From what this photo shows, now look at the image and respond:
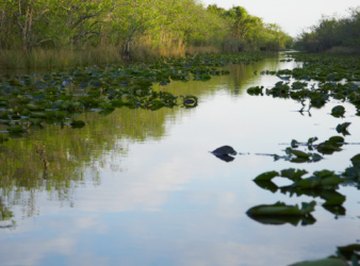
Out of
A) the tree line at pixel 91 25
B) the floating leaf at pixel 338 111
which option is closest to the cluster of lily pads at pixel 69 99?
the floating leaf at pixel 338 111

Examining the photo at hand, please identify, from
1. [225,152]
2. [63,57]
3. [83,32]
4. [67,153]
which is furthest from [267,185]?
[83,32]

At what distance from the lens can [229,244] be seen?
11.1ft

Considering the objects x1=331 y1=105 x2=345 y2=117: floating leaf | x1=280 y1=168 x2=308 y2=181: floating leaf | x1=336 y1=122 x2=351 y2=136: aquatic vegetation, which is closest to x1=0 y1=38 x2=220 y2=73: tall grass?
x1=331 y1=105 x2=345 y2=117: floating leaf

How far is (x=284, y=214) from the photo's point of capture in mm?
3898

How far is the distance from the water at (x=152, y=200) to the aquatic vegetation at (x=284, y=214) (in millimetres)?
86

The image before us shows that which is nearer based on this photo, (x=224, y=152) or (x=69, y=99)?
(x=224, y=152)

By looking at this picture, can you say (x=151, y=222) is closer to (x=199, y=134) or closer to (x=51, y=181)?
(x=51, y=181)

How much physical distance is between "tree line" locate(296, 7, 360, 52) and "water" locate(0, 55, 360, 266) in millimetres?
43100

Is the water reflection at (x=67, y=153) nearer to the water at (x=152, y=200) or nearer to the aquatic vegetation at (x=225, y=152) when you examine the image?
the water at (x=152, y=200)

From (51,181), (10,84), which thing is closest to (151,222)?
(51,181)

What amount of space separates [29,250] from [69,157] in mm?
2628

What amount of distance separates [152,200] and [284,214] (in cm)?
104

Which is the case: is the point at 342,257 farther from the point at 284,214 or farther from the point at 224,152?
the point at 224,152

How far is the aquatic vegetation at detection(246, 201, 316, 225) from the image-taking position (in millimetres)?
3850
